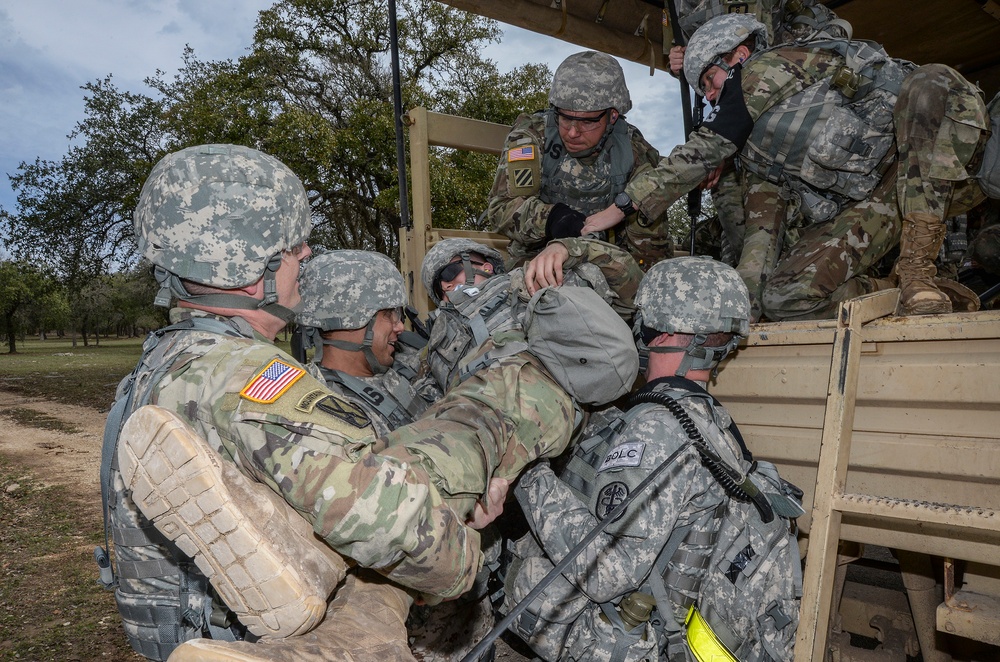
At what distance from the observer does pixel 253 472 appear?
5.05 feet

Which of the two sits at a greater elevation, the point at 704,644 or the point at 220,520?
the point at 220,520

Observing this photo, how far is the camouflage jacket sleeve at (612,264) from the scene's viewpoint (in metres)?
3.06

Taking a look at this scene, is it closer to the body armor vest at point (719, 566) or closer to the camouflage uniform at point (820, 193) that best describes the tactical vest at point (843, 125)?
the camouflage uniform at point (820, 193)

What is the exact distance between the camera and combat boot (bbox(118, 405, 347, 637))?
1349 mm

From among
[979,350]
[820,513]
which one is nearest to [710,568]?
[820,513]

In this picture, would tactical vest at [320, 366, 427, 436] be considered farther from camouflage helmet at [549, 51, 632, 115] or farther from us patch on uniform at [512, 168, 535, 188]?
camouflage helmet at [549, 51, 632, 115]

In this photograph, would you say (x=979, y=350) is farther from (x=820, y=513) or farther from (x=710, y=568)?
(x=710, y=568)

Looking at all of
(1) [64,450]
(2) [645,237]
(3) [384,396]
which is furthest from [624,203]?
(1) [64,450]

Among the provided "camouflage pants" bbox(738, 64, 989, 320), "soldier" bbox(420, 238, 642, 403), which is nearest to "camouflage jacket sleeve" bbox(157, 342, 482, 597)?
"soldier" bbox(420, 238, 642, 403)

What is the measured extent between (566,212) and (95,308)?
4946 cm

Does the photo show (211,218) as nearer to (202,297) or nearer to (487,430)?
(202,297)

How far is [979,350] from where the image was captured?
2.09m

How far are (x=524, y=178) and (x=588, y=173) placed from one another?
375mm

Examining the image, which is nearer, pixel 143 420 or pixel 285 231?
pixel 143 420
